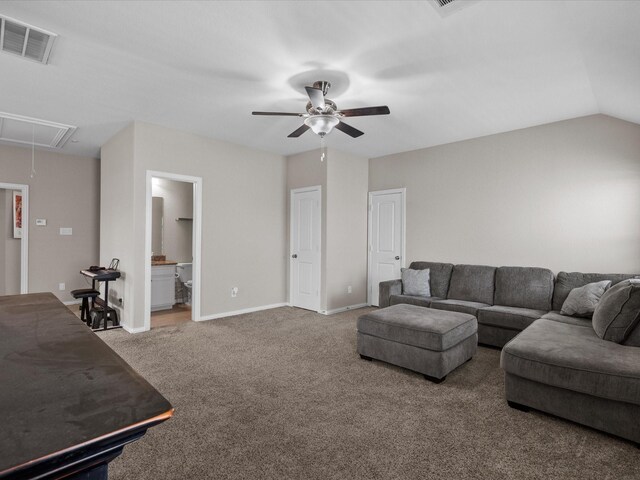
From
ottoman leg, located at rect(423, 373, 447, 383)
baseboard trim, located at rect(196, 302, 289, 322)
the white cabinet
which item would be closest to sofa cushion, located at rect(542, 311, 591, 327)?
ottoman leg, located at rect(423, 373, 447, 383)

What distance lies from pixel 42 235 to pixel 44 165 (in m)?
1.17

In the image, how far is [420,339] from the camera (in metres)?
3.01

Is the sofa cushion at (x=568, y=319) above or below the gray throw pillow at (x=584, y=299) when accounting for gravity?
below

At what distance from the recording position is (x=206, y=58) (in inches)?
110

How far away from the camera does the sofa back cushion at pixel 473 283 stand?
4453 mm

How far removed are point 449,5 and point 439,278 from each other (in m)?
3.54

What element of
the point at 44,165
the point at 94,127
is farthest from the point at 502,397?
the point at 44,165

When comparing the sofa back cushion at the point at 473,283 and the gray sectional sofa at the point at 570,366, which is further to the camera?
the sofa back cushion at the point at 473,283

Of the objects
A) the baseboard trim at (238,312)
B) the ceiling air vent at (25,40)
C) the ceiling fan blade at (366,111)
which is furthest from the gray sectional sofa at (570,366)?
the ceiling air vent at (25,40)

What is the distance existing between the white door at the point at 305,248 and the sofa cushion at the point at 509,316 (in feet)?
8.37

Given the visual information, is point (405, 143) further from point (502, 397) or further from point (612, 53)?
point (502, 397)

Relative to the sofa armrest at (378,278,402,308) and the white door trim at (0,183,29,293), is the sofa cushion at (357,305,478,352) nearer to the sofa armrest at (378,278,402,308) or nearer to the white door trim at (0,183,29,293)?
the sofa armrest at (378,278,402,308)

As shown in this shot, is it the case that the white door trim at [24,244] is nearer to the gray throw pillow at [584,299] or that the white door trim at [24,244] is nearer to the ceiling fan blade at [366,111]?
the ceiling fan blade at [366,111]

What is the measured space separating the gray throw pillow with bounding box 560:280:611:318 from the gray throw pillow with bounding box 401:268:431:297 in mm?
1640
